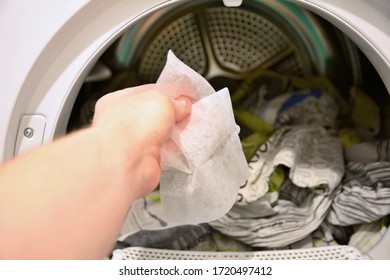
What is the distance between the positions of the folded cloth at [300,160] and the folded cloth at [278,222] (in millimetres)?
28

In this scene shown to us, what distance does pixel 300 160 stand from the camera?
0.80 metres

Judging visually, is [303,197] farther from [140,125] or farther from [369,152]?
[140,125]

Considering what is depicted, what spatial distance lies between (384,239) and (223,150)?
1.10 ft

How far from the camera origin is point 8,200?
0.33 metres

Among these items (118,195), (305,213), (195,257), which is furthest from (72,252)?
(305,213)

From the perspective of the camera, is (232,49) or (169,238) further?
(232,49)

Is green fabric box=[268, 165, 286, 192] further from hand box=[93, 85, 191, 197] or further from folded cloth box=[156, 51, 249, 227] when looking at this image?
hand box=[93, 85, 191, 197]

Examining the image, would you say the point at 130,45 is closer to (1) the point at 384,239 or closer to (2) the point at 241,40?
(2) the point at 241,40

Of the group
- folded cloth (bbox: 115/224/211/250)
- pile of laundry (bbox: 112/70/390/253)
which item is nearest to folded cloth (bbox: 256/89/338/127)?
pile of laundry (bbox: 112/70/390/253)

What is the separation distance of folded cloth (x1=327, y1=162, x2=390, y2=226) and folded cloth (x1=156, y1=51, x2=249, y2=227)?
9.0 inches

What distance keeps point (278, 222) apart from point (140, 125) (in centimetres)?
44

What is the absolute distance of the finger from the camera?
19.2 inches

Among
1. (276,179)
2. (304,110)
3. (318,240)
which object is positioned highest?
(304,110)

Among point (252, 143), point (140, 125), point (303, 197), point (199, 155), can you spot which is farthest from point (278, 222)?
point (140, 125)
